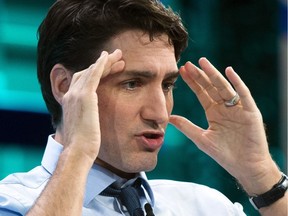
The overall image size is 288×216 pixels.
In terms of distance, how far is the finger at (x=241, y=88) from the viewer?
182cm

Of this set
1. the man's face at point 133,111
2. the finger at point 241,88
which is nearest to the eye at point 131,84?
the man's face at point 133,111

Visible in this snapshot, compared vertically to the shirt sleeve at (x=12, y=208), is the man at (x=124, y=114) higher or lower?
higher

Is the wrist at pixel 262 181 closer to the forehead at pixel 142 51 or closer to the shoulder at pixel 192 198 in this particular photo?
the shoulder at pixel 192 198

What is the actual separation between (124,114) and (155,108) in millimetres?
76

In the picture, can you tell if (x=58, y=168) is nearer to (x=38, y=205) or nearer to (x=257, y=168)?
(x=38, y=205)

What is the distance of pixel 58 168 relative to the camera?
163 centimetres

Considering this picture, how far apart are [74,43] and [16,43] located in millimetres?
886

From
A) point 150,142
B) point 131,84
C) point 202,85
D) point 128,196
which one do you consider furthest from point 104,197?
point 202,85

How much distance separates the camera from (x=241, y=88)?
183 cm

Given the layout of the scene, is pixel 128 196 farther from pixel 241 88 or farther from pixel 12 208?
pixel 241 88

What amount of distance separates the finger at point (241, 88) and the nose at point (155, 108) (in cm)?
18

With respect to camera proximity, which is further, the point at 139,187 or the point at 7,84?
the point at 7,84

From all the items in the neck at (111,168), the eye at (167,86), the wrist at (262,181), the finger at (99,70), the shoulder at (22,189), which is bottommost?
the wrist at (262,181)

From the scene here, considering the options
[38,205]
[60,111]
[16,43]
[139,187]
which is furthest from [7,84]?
[38,205]
